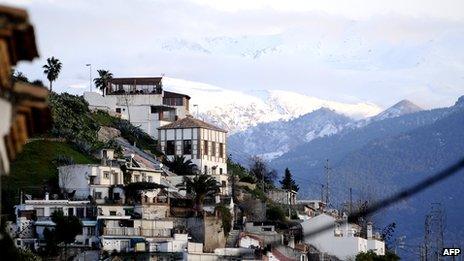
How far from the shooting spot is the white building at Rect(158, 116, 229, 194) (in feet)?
583

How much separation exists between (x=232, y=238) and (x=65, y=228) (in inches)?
929

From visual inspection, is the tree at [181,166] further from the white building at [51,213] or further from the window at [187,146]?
the white building at [51,213]

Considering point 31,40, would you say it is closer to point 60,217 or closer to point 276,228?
point 60,217

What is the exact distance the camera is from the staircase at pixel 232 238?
5547 inches

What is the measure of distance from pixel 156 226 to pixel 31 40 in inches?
4795

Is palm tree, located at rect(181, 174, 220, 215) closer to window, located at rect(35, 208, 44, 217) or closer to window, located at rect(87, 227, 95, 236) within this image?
window, located at rect(87, 227, 95, 236)

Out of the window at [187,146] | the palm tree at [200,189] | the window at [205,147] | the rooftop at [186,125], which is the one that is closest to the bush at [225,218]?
the palm tree at [200,189]

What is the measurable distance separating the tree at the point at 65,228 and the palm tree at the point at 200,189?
1896 cm

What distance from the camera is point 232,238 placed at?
14300 centimetres

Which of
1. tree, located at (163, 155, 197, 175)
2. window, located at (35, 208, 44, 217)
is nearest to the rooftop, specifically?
tree, located at (163, 155, 197, 175)

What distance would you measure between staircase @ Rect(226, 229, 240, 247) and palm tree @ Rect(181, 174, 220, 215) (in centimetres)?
370

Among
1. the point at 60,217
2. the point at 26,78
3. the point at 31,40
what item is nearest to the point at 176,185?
the point at 26,78

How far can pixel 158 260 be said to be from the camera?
410 feet

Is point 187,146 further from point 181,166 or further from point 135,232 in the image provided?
point 135,232
